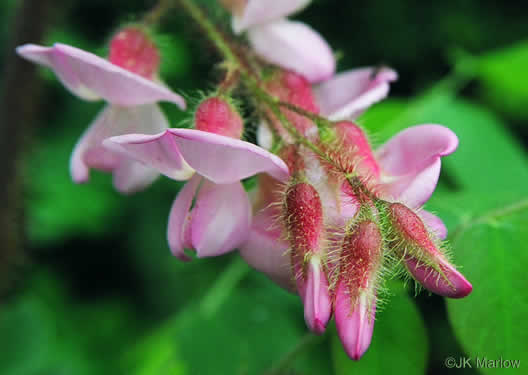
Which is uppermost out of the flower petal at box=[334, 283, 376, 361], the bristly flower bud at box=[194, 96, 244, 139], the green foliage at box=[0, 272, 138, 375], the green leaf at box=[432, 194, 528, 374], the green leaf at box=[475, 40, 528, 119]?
the bristly flower bud at box=[194, 96, 244, 139]

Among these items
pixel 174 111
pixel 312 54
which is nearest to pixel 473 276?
pixel 312 54

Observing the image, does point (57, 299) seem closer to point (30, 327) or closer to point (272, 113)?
point (30, 327)

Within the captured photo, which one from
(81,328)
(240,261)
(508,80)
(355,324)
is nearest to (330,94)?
(355,324)

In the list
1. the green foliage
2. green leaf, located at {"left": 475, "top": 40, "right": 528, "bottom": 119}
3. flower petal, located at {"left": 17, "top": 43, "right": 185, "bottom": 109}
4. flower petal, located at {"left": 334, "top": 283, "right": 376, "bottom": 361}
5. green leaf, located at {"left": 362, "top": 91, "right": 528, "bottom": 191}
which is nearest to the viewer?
flower petal, located at {"left": 334, "top": 283, "right": 376, "bottom": 361}

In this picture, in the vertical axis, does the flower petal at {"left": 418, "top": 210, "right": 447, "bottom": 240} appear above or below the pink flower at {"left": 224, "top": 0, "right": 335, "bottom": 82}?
below

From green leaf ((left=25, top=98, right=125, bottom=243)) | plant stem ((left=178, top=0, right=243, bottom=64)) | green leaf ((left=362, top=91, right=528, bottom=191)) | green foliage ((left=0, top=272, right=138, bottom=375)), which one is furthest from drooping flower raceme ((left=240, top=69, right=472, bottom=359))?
green leaf ((left=25, top=98, right=125, bottom=243))

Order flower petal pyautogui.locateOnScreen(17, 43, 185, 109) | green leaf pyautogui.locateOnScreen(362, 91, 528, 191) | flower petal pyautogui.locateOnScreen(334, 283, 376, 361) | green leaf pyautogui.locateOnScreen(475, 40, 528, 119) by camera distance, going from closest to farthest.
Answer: flower petal pyautogui.locateOnScreen(334, 283, 376, 361)
flower petal pyautogui.locateOnScreen(17, 43, 185, 109)
green leaf pyautogui.locateOnScreen(362, 91, 528, 191)
green leaf pyautogui.locateOnScreen(475, 40, 528, 119)

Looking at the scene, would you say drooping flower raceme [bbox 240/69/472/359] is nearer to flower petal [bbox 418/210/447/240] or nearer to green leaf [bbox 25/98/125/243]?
flower petal [bbox 418/210/447/240]
